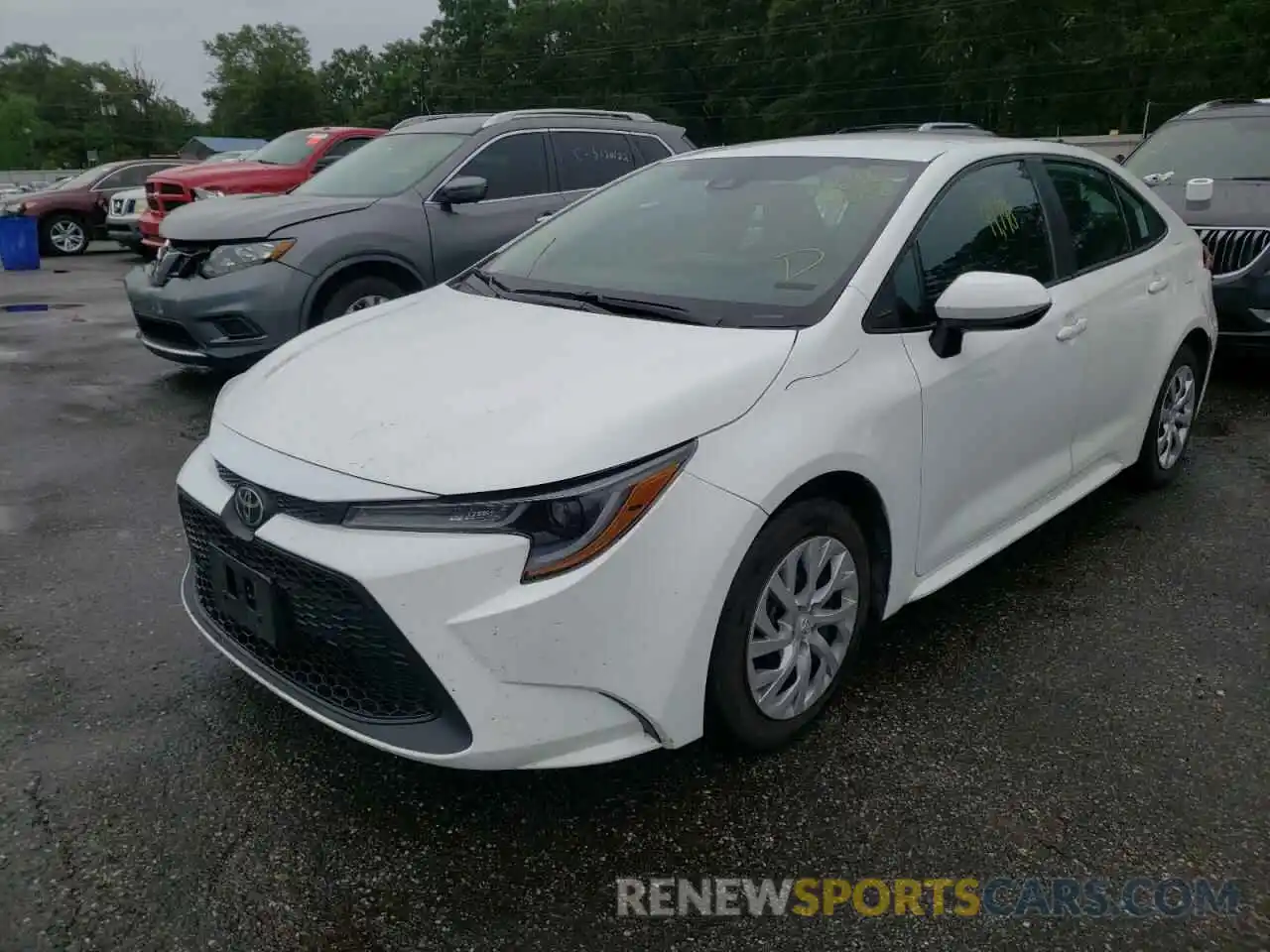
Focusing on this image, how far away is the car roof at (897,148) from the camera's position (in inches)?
138

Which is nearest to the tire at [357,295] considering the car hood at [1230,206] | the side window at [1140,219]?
the side window at [1140,219]

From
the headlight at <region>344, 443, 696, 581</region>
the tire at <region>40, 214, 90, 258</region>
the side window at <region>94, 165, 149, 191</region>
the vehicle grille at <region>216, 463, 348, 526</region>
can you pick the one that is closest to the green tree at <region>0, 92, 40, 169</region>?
the side window at <region>94, 165, 149, 191</region>

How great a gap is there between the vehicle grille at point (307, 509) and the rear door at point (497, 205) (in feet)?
14.7

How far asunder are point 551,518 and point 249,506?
778 millimetres

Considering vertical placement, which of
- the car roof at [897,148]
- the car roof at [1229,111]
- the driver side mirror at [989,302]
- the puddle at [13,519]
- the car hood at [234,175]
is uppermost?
the car roof at [897,148]

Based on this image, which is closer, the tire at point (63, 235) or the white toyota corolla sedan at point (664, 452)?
the white toyota corolla sedan at point (664, 452)

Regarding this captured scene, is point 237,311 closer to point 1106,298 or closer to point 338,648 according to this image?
point 338,648

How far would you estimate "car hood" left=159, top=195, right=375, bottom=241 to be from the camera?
6.32 meters

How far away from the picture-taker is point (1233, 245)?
664cm

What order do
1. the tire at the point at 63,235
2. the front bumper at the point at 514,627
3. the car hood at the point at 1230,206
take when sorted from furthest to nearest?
the tire at the point at 63,235
the car hood at the point at 1230,206
the front bumper at the point at 514,627

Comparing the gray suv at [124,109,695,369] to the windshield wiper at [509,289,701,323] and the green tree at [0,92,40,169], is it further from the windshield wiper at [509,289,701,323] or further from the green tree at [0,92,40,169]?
the green tree at [0,92,40,169]

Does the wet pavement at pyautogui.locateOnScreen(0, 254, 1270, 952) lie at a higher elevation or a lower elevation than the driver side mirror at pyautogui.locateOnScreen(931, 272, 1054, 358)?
lower

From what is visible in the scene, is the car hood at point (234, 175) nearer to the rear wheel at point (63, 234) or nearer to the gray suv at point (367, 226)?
the gray suv at point (367, 226)

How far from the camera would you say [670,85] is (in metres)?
69.0
